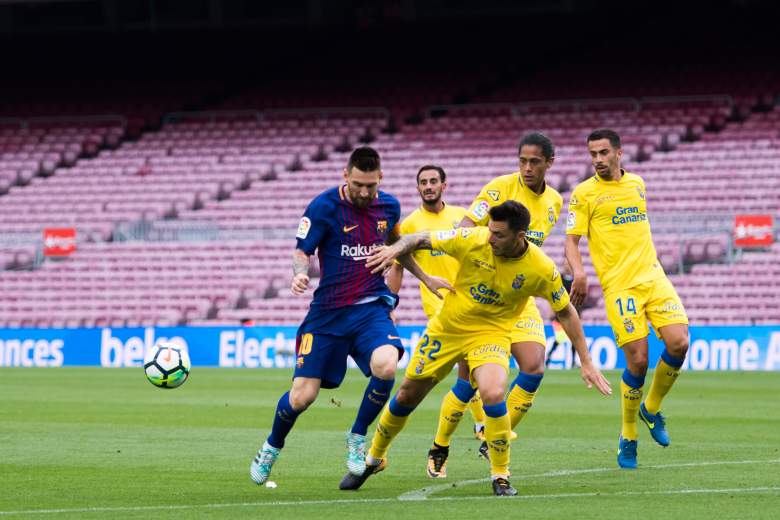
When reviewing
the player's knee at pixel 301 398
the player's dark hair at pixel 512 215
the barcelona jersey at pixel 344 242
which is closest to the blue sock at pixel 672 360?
the player's dark hair at pixel 512 215

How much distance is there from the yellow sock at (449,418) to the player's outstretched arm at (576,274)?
45.2 inches

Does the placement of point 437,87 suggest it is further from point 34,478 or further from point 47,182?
point 34,478

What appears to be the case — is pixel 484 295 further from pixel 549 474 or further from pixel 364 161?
pixel 549 474

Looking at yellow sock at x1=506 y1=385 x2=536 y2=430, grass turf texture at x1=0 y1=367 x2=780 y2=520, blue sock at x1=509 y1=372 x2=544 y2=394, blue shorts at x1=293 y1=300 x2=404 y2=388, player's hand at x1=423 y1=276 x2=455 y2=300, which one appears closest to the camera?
grass turf texture at x1=0 y1=367 x2=780 y2=520

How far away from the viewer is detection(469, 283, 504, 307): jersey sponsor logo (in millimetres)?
9422

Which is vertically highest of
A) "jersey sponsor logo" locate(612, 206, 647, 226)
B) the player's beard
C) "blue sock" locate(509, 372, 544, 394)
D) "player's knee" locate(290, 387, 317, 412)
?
the player's beard

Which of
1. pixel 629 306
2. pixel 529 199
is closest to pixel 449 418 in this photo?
pixel 629 306

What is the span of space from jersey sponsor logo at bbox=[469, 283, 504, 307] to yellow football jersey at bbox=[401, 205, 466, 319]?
3641 millimetres

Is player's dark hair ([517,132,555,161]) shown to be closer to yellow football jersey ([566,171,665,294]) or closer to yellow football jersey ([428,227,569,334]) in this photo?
yellow football jersey ([566,171,665,294])

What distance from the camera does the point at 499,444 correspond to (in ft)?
29.5

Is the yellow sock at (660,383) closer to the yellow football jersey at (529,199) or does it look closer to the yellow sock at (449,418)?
the yellow football jersey at (529,199)

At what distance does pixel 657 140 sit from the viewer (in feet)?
114

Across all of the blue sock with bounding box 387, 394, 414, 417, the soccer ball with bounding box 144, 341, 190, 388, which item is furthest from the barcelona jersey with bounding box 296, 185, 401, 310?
the soccer ball with bounding box 144, 341, 190, 388

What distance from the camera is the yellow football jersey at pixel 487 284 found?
30.4 feet
